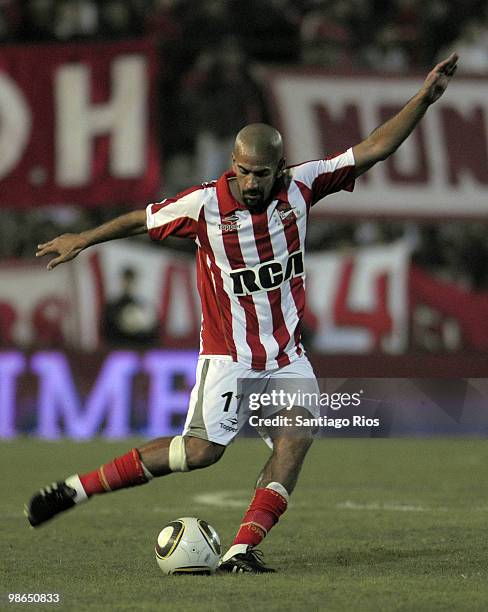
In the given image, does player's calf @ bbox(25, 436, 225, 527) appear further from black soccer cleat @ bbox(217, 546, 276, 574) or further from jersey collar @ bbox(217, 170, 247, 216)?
jersey collar @ bbox(217, 170, 247, 216)

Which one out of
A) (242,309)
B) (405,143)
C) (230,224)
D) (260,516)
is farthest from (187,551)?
(405,143)

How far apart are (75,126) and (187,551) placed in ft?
32.8

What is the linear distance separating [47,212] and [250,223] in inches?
416

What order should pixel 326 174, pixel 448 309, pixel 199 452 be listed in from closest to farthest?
1. pixel 199 452
2. pixel 326 174
3. pixel 448 309

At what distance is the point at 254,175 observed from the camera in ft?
19.6

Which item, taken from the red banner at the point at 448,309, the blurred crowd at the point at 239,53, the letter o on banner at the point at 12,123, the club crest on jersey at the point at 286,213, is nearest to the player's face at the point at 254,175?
the club crest on jersey at the point at 286,213

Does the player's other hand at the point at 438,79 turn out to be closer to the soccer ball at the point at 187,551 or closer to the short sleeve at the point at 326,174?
the short sleeve at the point at 326,174

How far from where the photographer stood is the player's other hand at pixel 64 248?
6234 mm

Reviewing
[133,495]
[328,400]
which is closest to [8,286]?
[133,495]

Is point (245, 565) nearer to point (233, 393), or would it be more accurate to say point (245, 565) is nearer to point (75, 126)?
point (233, 393)

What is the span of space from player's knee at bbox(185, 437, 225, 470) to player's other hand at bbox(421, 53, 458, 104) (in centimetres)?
183

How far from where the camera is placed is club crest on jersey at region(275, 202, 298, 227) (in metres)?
6.22

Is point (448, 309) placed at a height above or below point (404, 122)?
below

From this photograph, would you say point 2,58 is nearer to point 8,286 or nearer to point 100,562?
point 8,286
